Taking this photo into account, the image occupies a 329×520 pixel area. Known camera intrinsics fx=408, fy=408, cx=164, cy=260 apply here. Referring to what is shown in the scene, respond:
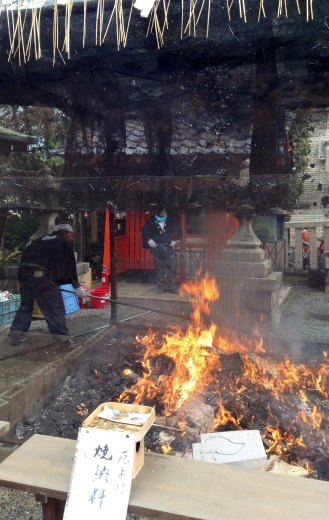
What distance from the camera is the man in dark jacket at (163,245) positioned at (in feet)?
25.6

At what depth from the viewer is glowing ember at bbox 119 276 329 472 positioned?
14.3 feet

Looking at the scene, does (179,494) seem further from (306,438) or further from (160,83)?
(160,83)

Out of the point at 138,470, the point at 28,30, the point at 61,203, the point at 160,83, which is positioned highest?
the point at 28,30

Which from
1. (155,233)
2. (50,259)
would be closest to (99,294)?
(155,233)

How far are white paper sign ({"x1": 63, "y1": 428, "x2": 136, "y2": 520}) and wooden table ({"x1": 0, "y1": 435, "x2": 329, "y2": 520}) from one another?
153 millimetres

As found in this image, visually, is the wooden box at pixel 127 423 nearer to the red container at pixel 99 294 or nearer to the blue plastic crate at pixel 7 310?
the blue plastic crate at pixel 7 310

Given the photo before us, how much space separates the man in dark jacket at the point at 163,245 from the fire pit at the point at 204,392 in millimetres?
1588

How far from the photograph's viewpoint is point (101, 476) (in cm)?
216

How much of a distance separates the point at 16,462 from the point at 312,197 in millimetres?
3320

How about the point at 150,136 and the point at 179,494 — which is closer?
the point at 179,494

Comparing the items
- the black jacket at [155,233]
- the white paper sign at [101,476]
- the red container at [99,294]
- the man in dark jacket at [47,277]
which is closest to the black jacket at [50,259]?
the man in dark jacket at [47,277]

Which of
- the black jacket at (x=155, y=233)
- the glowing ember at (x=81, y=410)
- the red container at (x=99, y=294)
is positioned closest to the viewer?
the glowing ember at (x=81, y=410)

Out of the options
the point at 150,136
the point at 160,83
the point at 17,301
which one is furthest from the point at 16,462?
the point at 17,301

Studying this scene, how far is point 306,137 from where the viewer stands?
399cm
